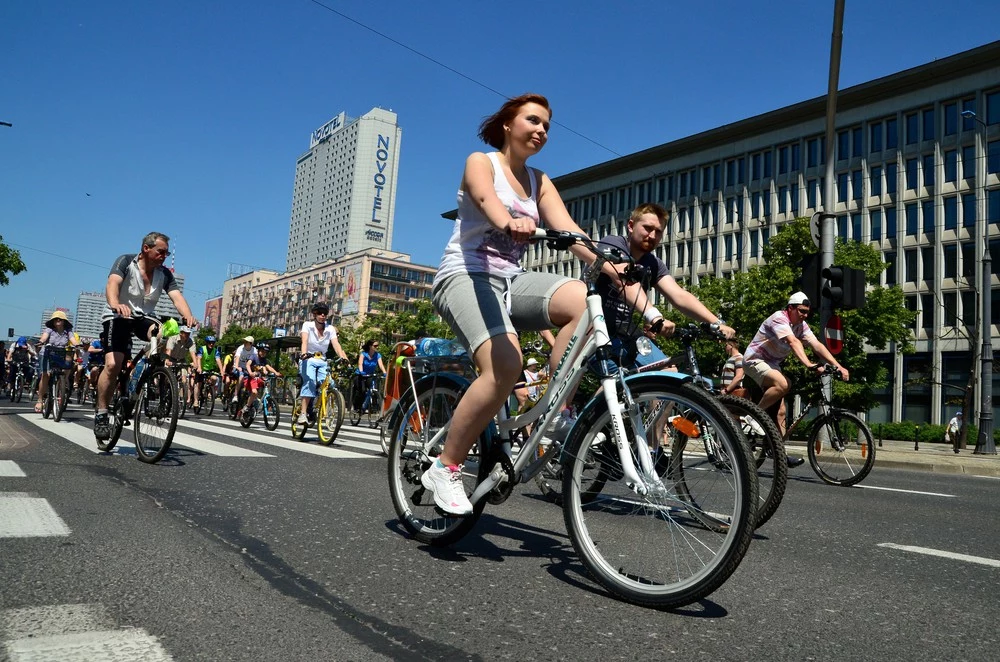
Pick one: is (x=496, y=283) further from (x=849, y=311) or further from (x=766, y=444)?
(x=849, y=311)

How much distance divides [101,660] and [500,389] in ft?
5.52

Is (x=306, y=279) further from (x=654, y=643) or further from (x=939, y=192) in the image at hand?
(x=654, y=643)

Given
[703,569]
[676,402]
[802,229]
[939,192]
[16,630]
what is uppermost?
[939,192]

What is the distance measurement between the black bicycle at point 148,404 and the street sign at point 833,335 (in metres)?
7.59

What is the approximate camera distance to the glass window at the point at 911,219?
52.2 meters

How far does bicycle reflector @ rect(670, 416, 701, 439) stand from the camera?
2682 millimetres

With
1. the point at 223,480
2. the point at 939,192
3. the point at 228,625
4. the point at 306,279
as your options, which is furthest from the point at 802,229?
the point at 306,279

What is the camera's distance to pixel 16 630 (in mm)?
2137

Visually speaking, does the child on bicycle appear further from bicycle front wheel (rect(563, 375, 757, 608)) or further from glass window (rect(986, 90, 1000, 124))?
glass window (rect(986, 90, 1000, 124))

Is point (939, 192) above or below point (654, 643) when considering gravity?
above

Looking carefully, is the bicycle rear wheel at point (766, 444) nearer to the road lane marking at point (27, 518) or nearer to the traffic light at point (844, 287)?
the road lane marking at point (27, 518)

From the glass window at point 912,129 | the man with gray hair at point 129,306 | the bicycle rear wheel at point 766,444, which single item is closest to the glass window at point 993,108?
the glass window at point 912,129

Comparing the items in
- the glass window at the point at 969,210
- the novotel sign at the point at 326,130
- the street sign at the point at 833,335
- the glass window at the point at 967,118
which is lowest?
the street sign at the point at 833,335

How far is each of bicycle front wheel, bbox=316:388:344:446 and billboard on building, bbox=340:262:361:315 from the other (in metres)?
122
